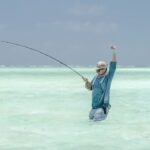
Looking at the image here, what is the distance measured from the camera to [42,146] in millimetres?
8312

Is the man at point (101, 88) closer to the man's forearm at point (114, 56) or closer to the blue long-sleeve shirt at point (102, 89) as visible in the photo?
the blue long-sleeve shirt at point (102, 89)

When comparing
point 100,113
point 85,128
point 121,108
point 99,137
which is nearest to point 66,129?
point 85,128

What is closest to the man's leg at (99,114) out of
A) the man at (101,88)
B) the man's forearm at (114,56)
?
the man at (101,88)

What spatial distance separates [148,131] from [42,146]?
2342 mm

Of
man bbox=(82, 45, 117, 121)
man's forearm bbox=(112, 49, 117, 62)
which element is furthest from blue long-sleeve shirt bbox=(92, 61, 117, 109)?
man's forearm bbox=(112, 49, 117, 62)

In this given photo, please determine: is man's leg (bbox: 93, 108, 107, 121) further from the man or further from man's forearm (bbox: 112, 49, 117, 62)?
man's forearm (bbox: 112, 49, 117, 62)

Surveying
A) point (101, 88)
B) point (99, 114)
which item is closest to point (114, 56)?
point (101, 88)

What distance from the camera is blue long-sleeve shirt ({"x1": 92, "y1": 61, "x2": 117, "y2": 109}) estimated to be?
27.5ft

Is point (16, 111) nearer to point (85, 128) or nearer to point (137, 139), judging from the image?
point (85, 128)

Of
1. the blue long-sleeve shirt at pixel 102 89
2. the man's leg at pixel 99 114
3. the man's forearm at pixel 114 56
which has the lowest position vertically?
the man's leg at pixel 99 114

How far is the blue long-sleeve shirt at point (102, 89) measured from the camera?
27.5ft

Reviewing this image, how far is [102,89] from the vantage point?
27.6 ft

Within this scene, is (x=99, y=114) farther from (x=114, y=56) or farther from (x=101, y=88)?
(x=114, y=56)

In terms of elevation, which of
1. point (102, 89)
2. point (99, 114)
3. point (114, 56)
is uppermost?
point (114, 56)
